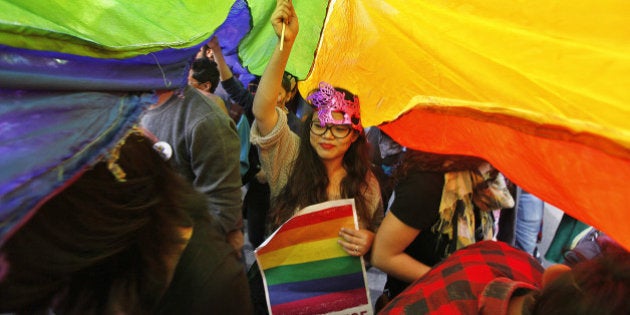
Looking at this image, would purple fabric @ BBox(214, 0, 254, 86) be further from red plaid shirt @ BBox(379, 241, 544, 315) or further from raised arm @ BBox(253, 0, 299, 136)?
red plaid shirt @ BBox(379, 241, 544, 315)

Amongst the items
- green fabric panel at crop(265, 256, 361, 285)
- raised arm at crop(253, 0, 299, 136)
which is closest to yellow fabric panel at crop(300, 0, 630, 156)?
raised arm at crop(253, 0, 299, 136)

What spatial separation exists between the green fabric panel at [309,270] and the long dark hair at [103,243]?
76 centimetres

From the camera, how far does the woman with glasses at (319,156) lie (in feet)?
6.19

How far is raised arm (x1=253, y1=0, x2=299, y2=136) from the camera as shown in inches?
57.6

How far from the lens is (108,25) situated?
0.98 meters

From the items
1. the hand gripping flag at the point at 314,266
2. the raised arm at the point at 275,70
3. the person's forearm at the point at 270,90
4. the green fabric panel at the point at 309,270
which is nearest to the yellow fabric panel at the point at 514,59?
the raised arm at the point at 275,70

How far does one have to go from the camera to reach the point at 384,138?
2.98 m

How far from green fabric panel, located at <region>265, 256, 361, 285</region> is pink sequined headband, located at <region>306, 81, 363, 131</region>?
1.88 feet

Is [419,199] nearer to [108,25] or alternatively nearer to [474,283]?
[474,283]

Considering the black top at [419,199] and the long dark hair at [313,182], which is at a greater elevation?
the black top at [419,199]

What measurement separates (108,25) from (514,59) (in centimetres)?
84

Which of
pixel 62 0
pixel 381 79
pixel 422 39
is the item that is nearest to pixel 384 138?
pixel 381 79

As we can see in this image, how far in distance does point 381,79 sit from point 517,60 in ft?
1.59

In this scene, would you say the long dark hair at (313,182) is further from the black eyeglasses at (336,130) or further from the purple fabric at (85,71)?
the purple fabric at (85,71)
